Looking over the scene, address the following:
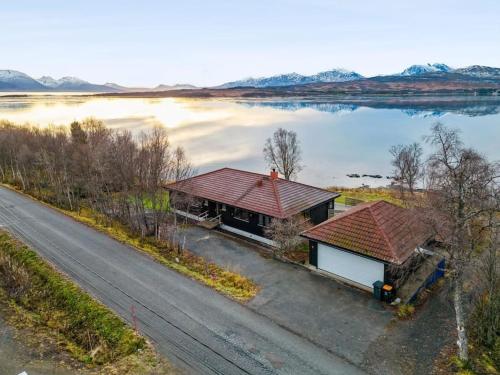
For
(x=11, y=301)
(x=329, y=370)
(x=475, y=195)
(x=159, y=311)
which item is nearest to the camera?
(x=475, y=195)

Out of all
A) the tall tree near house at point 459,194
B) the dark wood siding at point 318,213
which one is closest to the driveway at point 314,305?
the tall tree near house at point 459,194

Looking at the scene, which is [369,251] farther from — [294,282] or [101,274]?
[101,274]

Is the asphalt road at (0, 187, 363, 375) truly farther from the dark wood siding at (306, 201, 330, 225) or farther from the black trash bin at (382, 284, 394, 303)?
the dark wood siding at (306, 201, 330, 225)

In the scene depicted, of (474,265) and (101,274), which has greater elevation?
(474,265)

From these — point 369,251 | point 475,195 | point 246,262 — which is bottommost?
point 246,262

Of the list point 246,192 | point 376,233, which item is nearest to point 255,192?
point 246,192

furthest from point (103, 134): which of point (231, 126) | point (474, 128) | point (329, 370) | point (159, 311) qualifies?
point (474, 128)

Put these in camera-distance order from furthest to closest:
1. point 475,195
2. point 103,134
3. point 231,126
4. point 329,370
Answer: point 231,126, point 103,134, point 329,370, point 475,195

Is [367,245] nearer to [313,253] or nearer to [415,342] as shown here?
[313,253]
